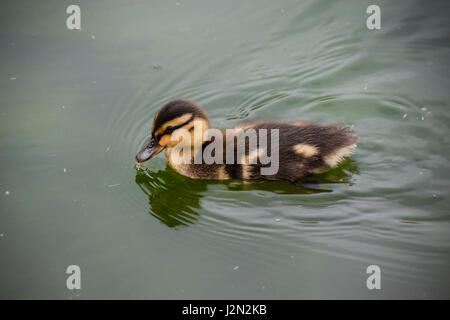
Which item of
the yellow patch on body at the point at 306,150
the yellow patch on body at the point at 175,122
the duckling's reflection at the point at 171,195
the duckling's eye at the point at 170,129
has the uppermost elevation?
the yellow patch on body at the point at 175,122

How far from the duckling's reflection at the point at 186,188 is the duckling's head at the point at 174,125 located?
227mm

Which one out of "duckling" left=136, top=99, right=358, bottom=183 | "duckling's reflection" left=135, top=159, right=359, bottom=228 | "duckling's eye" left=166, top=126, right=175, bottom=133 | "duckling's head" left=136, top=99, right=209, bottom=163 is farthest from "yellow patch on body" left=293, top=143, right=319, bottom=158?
"duckling's eye" left=166, top=126, right=175, bottom=133

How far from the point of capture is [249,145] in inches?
124

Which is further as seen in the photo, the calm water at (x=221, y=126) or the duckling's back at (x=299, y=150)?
the duckling's back at (x=299, y=150)

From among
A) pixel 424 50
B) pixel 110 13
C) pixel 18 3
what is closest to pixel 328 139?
pixel 424 50

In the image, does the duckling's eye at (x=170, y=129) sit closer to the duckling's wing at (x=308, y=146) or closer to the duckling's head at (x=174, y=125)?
the duckling's head at (x=174, y=125)

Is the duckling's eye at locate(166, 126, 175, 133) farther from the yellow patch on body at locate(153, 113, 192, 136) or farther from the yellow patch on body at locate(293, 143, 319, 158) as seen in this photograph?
the yellow patch on body at locate(293, 143, 319, 158)

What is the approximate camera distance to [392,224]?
2.88 m

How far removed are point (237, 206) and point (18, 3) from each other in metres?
3.14

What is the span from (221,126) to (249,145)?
64 cm

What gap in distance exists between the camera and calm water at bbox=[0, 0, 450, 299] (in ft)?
8.73

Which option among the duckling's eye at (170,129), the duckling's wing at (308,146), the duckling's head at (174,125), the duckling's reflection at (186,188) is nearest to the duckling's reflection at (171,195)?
the duckling's reflection at (186,188)

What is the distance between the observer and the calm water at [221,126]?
8.73 feet

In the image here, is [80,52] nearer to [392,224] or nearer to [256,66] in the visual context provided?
[256,66]
